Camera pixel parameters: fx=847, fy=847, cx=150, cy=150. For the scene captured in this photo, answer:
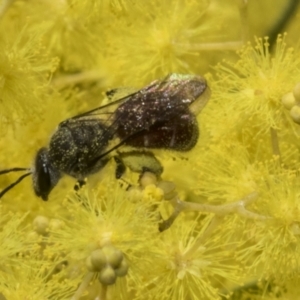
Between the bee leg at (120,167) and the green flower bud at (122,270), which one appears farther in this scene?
the bee leg at (120,167)

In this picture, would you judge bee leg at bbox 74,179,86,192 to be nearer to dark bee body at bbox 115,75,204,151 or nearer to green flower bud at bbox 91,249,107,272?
dark bee body at bbox 115,75,204,151

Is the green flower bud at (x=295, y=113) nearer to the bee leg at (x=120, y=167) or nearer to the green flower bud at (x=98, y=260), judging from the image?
the bee leg at (x=120, y=167)

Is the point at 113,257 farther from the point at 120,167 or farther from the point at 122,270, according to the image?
the point at 120,167

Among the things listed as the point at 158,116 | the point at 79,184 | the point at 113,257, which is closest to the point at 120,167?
the point at 79,184

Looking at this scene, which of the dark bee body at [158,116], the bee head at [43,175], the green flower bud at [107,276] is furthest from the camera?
the bee head at [43,175]

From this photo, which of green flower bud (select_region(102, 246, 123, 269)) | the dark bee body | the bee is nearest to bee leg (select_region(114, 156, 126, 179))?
the bee

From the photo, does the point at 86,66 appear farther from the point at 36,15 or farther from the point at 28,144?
the point at 28,144

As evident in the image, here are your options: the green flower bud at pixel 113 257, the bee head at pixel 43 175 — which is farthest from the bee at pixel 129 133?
the green flower bud at pixel 113 257

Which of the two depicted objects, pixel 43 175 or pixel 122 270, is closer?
pixel 122 270
